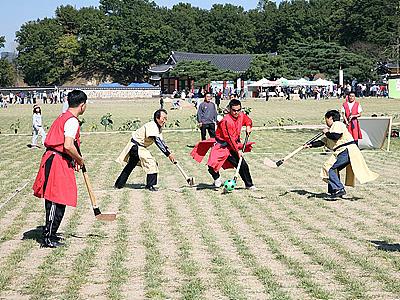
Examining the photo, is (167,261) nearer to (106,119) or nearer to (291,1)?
(106,119)

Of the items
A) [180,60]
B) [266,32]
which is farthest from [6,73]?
[266,32]

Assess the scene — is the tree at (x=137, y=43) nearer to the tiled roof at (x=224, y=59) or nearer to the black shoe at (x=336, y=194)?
the tiled roof at (x=224, y=59)

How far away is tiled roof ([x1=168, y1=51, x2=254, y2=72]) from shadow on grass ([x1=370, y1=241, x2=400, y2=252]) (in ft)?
221

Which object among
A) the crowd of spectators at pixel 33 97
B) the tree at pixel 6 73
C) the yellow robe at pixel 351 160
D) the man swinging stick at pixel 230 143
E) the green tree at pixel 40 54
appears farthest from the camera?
the tree at pixel 6 73

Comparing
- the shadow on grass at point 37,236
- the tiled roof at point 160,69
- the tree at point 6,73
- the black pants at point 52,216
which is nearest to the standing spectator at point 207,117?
the shadow on grass at point 37,236

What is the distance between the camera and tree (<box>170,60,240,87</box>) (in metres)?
69.2

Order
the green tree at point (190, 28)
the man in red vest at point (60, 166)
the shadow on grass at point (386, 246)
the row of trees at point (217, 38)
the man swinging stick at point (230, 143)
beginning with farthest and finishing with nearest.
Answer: the green tree at point (190, 28) < the row of trees at point (217, 38) < the man swinging stick at point (230, 143) < the man in red vest at point (60, 166) < the shadow on grass at point (386, 246)

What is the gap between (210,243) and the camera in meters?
7.76

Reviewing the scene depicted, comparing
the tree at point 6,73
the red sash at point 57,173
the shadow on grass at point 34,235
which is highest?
the red sash at point 57,173

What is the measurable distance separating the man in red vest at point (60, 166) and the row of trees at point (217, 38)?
61803mm

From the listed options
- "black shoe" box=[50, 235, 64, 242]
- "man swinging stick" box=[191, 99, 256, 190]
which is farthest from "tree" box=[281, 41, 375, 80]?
"black shoe" box=[50, 235, 64, 242]

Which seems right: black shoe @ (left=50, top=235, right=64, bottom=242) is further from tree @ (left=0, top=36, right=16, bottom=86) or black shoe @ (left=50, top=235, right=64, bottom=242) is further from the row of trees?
tree @ (left=0, top=36, right=16, bottom=86)

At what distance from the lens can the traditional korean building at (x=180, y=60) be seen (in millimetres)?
74000

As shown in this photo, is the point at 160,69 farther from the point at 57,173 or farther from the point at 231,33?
the point at 57,173
